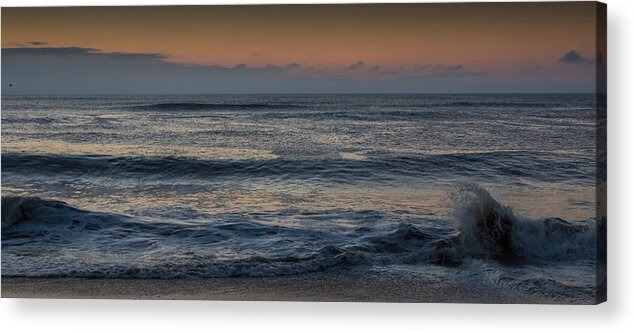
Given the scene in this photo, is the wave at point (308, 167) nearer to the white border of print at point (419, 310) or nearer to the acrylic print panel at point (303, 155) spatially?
the acrylic print panel at point (303, 155)

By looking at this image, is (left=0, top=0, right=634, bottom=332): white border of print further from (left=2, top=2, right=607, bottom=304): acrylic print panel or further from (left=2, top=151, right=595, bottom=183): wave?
(left=2, top=151, right=595, bottom=183): wave

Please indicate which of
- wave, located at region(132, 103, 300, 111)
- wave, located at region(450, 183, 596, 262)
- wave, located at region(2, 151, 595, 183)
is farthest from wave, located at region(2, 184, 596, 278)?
wave, located at region(132, 103, 300, 111)

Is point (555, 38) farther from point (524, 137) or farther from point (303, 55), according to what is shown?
point (303, 55)

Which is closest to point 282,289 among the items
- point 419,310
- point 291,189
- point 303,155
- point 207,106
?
point 291,189

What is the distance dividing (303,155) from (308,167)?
0.14 metres

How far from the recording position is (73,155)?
6.35 m

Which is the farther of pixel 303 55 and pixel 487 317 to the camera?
pixel 303 55

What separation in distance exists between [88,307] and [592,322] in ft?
9.81

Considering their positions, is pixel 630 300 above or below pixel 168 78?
below

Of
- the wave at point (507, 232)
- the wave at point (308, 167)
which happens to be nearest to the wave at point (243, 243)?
the wave at point (507, 232)

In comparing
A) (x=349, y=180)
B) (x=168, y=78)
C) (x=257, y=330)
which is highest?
(x=168, y=78)

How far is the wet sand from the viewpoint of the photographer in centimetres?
586

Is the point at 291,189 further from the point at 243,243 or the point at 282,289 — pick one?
the point at 282,289

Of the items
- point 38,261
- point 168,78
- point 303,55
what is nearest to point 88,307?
point 38,261
